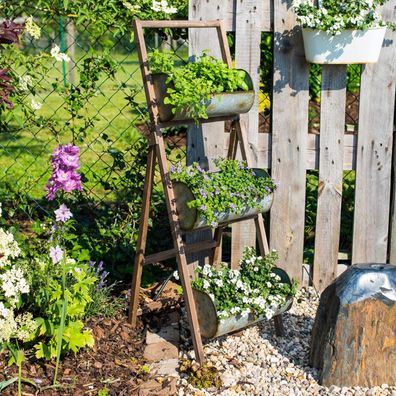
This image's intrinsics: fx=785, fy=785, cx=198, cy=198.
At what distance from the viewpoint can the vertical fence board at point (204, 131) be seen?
172 inches

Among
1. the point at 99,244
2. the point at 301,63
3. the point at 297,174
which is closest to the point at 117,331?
the point at 99,244

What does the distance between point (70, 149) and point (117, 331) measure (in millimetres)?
1179

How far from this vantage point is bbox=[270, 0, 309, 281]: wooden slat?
4352mm

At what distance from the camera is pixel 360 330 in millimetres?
3617

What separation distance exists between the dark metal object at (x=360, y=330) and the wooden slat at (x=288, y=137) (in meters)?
0.93

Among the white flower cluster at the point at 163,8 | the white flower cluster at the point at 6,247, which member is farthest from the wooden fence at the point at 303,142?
the white flower cluster at the point at 6,247

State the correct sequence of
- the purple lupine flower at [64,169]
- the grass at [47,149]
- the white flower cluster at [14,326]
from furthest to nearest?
1. the grass at [47,149]
2. the purple lupine flower at [64,169]
3. the white flower cluster at [14,326]

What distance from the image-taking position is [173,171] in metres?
3.95

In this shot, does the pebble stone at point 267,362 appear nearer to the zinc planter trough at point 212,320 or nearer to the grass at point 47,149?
the zinc planter trough at point 212,320

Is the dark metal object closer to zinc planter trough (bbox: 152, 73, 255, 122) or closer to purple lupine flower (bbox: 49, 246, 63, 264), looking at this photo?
zinc planter trough (bbox: 152, 73, 255, 122)

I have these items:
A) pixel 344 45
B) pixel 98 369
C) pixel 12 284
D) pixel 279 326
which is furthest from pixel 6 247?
pixel 344 45

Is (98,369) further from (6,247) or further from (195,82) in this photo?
(195,82)

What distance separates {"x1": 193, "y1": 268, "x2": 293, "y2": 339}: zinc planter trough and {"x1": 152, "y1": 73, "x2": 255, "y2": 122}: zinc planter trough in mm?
891

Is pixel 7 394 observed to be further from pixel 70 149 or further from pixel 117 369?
pixel 70 149
